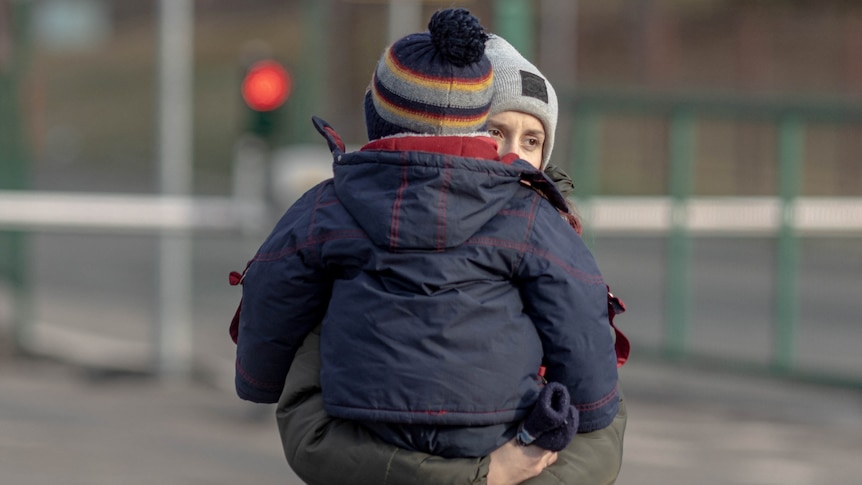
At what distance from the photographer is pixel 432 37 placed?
250cm

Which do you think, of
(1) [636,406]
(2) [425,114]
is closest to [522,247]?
(2) [425,114]

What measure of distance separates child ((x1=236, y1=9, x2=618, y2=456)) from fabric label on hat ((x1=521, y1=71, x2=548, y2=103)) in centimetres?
26

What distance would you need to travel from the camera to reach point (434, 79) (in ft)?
8.07

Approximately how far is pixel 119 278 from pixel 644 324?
7386 millimetres

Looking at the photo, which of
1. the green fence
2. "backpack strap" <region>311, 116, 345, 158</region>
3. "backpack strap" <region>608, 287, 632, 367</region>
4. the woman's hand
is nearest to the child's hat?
"backpack strap" <region>311, 116, 345, 158</region>

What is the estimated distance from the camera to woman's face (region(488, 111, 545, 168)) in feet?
9.23

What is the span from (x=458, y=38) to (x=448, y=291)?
1.29ft

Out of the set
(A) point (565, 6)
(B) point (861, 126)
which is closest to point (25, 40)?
(B) point (861, 126)

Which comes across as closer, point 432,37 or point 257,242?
point 432,37

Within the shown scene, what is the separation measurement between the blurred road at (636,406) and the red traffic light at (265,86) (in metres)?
1.61

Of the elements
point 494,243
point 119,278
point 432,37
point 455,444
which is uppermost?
point 432,37

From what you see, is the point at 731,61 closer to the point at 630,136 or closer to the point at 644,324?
the point at 630,136

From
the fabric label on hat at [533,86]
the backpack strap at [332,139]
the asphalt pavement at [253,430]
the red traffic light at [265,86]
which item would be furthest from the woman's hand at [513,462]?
the red traffic light at [265,86]

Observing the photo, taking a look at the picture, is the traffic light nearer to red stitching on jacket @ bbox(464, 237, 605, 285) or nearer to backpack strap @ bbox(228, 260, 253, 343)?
backpack strap @ bbox(228, 260, 253, 343)
